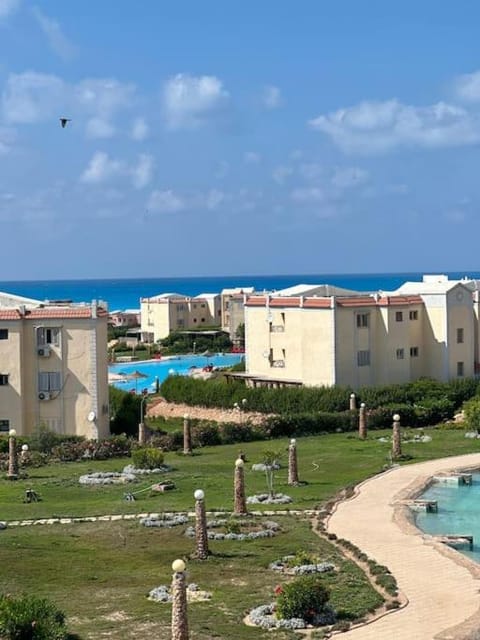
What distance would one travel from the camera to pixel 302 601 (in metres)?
14.6

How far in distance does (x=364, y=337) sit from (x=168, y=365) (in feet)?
86.2

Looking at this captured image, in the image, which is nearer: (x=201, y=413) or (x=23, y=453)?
(x=23, y=453)

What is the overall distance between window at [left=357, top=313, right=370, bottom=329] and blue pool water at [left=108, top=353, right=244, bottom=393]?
57.7ft

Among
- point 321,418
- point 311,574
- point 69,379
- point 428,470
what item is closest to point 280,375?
point 321,418

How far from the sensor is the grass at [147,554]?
15.0 metres

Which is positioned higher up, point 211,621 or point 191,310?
point 191,310

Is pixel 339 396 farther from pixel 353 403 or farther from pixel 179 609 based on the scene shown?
pixel 179 609

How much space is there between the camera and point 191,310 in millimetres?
88562

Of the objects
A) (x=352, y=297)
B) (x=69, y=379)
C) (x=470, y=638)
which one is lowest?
(x=470, y=638)

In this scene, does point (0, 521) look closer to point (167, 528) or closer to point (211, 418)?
point (167, 528)

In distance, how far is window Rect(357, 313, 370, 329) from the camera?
45.0 metres

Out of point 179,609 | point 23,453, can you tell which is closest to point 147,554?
point 179,609

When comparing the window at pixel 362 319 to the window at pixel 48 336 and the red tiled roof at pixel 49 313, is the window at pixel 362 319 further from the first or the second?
the window at pixel 48 336

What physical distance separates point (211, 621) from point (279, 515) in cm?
811
